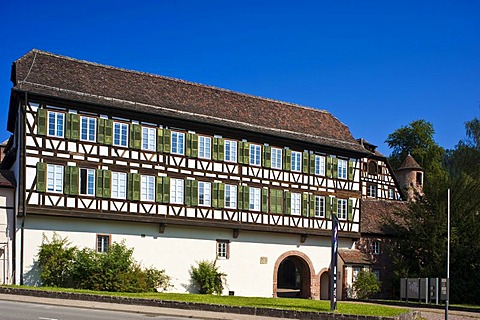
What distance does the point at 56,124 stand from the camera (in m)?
36.5

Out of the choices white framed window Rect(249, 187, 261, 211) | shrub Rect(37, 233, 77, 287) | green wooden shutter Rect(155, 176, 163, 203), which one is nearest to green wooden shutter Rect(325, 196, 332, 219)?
white framed window Rect(249, 187, 261, 211)

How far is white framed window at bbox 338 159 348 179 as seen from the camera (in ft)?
160

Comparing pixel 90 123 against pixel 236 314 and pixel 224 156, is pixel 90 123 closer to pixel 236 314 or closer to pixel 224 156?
pixel 224 156

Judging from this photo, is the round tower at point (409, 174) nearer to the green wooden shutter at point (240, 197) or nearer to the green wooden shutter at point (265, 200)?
the green wooden shutter at point (265, 200)

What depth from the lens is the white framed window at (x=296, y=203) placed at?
45778 mm

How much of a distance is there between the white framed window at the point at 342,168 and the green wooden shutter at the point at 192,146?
11769mm

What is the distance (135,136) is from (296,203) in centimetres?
1229

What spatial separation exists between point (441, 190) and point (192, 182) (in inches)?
674

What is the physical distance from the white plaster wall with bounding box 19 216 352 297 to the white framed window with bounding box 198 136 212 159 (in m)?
4.30

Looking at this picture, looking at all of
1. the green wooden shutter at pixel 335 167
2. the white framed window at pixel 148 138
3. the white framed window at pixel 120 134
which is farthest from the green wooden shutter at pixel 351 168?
the white framed window at pixel 120 134

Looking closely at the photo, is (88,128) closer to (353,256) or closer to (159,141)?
(159,141)

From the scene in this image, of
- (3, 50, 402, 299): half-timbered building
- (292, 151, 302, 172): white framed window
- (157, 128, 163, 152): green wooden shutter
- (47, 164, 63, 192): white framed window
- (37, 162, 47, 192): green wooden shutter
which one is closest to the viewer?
(37, 162, 47, 192): green wooden shutter

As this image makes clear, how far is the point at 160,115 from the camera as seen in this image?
3991 cm

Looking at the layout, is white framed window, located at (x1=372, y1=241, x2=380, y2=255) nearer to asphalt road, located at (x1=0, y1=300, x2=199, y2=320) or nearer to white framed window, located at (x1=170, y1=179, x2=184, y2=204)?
white framed window, located at (x1=170, y1=179, x2=184, y2=204)
